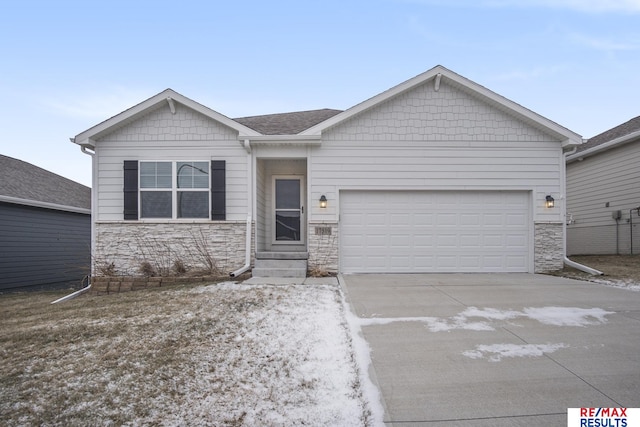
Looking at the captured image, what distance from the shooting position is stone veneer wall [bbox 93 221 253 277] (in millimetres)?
7898

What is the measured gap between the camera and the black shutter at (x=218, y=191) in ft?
26.0

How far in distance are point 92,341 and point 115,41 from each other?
11.1 metres

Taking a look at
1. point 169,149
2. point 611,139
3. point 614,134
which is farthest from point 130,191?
point 614,134

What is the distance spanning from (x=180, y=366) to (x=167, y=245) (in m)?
5.46

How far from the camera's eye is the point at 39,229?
1109cm

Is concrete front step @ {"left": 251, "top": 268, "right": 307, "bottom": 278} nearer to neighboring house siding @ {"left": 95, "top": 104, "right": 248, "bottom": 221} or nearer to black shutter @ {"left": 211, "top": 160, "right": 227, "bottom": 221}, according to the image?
neighboring house siding @ {"left": 95, "top": 104, "right": 248, "bottom": 221}

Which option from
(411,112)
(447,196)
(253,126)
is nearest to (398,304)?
(447,196)

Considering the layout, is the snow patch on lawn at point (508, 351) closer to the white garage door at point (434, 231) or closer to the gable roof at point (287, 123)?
the white garage door at point (434, 231)

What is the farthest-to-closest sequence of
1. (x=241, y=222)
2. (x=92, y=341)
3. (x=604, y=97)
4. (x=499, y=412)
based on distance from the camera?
(x=604, y=97) → (x=241, y=222) → (x=92, y=341) → (x=499, y=412)

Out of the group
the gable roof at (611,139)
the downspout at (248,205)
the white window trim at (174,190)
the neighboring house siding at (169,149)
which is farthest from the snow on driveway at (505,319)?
the gable roof at (611,139)

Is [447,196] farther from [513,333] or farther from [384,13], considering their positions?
[384,13]

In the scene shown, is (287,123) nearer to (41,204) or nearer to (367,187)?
(367,187)

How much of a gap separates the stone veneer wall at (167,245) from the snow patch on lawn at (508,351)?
19.3 ft

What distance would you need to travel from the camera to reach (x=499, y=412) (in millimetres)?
2359
